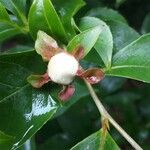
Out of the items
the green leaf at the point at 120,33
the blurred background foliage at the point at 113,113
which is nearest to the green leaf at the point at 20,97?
the green leaf at the point at 120,33

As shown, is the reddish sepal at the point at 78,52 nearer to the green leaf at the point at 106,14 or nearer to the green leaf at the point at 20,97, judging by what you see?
the green leaf at the point at 20,97

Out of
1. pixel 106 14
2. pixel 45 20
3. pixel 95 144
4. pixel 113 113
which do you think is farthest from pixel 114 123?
pixel 113 113

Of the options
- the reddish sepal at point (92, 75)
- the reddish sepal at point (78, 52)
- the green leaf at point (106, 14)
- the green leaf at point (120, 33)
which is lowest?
the green leaf at point (106, 14)

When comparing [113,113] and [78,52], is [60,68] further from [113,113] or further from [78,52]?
[113,113]

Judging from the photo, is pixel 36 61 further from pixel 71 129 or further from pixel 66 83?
pixel 71 129

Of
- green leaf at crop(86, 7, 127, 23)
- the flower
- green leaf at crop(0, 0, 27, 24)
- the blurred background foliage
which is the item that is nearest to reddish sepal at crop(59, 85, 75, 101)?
the flower

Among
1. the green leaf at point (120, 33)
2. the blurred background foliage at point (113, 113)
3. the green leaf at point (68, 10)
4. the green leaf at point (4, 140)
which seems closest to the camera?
Result: the green leaf at point (4, 140)

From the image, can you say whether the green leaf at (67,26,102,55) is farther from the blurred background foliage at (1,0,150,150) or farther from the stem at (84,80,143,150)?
the blurred background foliage at (1,0,150,150)
